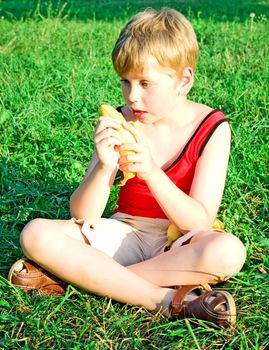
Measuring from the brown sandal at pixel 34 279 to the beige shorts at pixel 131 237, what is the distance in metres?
0.24

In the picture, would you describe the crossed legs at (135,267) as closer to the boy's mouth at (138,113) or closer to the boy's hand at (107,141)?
the boy's hand at (107,141)

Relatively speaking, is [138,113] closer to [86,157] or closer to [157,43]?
[157,43]

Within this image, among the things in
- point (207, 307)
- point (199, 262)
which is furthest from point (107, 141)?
point (207, 307)

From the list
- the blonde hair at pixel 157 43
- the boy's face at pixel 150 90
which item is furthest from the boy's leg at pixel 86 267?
the blonde hair at pixel 157 43

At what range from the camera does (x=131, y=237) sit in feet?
10.3

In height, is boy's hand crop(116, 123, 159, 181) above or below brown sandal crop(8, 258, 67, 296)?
above

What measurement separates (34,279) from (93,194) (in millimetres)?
426

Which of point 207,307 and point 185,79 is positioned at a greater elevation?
point 185,79

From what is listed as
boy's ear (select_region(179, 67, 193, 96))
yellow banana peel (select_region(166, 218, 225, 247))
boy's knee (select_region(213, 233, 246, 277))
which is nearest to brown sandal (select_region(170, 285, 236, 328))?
boy's knee (select_region(213, 233, 246, 277))

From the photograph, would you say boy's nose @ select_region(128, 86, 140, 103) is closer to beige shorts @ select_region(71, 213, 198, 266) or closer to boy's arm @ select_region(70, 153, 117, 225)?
boy's arm @ select_region(70, 153, 117, 225)

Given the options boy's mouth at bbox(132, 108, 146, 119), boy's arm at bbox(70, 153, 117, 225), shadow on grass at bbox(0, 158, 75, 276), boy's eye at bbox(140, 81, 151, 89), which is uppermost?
boy's eye at bbox(140, 81, 151, 89)

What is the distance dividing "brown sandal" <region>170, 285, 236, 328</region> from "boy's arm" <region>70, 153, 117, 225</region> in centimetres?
50

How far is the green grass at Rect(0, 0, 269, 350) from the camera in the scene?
2.70 metres

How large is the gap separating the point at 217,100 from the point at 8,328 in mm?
2759
